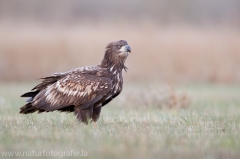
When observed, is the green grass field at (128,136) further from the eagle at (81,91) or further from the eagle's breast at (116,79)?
the eagle's breast at (116,79)

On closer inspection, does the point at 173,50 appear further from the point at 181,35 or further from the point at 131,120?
the point at 131,120

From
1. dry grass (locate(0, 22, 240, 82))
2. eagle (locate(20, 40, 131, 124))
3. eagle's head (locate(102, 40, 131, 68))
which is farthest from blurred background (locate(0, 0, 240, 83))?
eagle (locate(20, 40, 131, 124))

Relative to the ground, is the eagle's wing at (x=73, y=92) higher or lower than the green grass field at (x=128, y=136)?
higher

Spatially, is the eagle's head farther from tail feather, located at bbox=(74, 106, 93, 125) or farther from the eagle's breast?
tail feather, located at bbox=(74, 106, 93, 125)

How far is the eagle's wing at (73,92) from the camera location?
9.12 metres

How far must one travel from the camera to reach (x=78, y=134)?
7.45 m

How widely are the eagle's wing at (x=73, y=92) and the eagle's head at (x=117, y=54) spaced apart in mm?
544

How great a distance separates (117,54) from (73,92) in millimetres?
990

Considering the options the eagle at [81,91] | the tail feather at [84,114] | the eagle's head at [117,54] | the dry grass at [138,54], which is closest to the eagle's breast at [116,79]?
the eagle at [81,91]

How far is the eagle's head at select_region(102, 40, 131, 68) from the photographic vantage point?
9.72m

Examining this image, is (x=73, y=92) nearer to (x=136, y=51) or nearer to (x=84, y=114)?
(x=84, y=114)

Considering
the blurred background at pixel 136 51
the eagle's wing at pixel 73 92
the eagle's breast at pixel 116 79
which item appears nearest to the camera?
the eagle's wing at pixel 73 92

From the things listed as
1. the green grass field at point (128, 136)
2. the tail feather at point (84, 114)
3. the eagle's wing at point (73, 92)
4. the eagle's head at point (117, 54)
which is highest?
the eagle's head at point (117, 54)

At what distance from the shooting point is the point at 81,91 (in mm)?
9266
